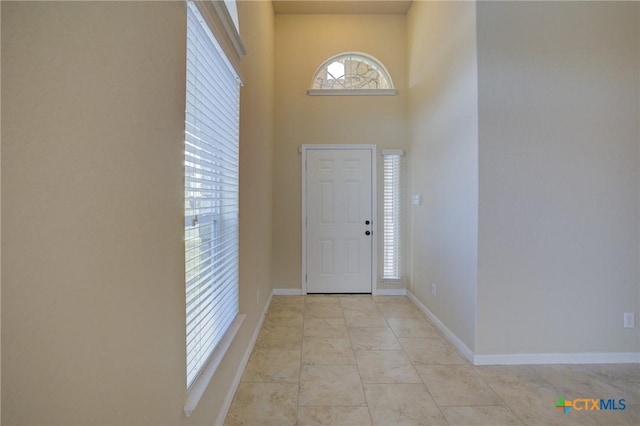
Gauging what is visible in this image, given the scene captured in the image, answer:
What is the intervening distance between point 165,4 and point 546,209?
263 centimetres

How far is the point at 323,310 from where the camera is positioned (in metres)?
3.35

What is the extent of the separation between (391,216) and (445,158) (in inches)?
52.7

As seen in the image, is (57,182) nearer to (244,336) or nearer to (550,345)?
(244,336)

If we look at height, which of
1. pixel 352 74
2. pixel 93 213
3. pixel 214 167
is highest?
pixel 352 74

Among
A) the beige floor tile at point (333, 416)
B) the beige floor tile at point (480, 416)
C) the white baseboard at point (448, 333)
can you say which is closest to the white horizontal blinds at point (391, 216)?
the white baseboard at point (448, 333)

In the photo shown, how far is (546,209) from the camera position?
2184mm

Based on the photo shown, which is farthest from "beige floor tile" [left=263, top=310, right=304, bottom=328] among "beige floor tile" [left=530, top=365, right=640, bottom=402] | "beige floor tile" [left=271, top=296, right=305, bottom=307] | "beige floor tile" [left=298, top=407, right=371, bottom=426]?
"beige floor tile" [left=530, top=365, right=640, bottom=402]

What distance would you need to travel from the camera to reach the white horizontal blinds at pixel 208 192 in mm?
1242

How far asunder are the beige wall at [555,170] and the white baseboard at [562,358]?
46 millimetres

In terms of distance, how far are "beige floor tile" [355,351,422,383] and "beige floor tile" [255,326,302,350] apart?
0.56m

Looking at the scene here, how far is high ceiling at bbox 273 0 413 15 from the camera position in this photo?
143 inches

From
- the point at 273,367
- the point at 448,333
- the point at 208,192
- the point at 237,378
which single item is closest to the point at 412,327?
the point at 448,333

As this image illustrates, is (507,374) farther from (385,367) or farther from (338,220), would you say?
(338,220)

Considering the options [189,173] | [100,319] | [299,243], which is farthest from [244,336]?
[299,243]
